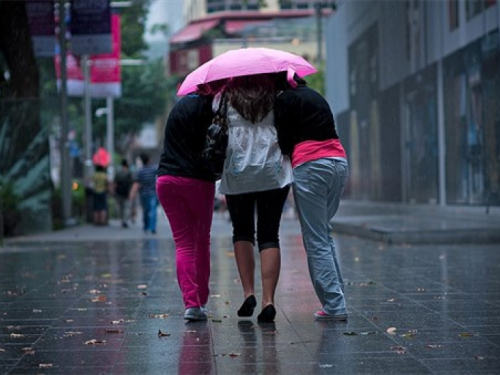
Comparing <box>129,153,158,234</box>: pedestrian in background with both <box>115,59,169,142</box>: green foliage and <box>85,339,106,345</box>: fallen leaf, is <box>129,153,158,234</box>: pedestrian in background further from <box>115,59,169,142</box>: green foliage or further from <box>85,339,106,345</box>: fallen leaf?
<box>115,59,169,142</box>: green foliage

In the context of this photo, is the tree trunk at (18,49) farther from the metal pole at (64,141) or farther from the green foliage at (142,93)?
the green foliage at (142,93)

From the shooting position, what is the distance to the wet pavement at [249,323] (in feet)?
20.7

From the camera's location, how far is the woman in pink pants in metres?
8.11

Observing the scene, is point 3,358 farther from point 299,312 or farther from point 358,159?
point 358,159

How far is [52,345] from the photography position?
7102 mm

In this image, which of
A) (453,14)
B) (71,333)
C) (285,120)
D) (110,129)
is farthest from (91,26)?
(110,129)

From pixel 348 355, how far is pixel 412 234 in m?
11.0

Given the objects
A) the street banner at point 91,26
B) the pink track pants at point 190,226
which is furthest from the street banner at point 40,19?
the pink track pants at point 190,226

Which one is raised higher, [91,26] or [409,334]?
[91,26]

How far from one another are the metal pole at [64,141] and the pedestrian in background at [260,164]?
2097cm

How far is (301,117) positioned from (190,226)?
1111 mm

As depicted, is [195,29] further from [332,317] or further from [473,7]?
[332,317]

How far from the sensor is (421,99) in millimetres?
26203

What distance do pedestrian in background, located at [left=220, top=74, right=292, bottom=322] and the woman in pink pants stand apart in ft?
0.69
